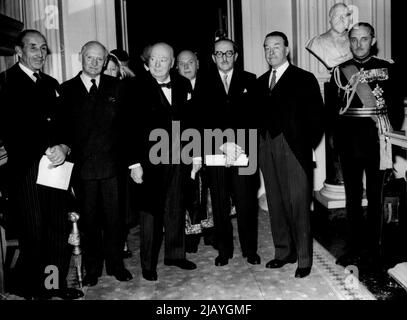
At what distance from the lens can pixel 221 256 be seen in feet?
12.1

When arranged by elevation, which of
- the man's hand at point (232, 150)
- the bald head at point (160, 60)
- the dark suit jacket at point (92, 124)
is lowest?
the man's hand at point (232, 150)

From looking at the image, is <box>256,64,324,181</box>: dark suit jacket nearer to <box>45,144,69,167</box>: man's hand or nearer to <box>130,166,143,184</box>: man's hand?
<box>130,166,143,184</box>: man's hand

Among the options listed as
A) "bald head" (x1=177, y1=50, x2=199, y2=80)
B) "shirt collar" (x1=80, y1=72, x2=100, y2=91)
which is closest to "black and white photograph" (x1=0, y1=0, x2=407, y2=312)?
"shirt collar" (x1=80, y1=72, x2=100, y2=91)

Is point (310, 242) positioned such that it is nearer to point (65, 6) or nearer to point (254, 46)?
point (254, 46)

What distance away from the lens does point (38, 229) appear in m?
2.99

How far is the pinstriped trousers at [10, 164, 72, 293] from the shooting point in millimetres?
2949

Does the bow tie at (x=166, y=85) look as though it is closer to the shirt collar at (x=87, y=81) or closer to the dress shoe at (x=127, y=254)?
the shirt collar at (x=87, y=81)

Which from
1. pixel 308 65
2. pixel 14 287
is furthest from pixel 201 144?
pixel 308 65

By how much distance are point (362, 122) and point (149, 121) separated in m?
1.60

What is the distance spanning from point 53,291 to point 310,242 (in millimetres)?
1757

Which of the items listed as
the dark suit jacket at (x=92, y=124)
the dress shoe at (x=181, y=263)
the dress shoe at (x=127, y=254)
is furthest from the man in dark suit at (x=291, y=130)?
the dress shoe at (x=127, y=254)

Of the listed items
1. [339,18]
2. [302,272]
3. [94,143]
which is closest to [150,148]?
[94,143]

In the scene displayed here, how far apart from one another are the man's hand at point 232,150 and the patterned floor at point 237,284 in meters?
0.83

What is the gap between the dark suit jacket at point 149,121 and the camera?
326 centimetres
